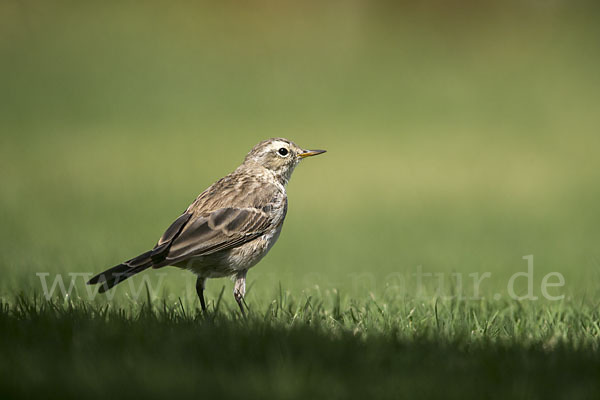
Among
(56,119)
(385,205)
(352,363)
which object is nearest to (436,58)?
(385,205)

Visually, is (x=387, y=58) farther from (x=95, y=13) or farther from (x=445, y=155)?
(x=95, y=13)

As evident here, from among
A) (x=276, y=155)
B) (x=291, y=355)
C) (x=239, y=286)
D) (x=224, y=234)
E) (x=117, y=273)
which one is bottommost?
(x=291, y=355)

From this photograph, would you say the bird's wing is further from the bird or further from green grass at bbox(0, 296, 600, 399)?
green grass at bbox(0, 296, 600, 399)

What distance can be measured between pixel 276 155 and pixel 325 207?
9319mm

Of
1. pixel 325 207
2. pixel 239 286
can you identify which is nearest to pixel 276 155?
pixel 239 286

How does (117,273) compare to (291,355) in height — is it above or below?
above

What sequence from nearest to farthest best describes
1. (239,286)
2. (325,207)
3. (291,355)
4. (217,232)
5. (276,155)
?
(291,355)
(217,232)
(239,286)
(276,155)
(325,207)

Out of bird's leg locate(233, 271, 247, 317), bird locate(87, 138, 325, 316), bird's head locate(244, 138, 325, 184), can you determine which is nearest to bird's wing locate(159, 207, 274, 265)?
bird locate(87, 138, 325, 316)

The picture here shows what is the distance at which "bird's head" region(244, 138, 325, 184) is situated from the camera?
7594 millimetres

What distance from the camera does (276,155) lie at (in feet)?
24.9

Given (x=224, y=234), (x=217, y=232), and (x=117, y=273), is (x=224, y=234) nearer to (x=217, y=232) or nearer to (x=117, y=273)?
(x=217, y=232)

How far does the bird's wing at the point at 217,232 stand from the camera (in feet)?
20.9

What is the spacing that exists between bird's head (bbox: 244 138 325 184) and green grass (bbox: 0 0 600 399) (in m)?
1.26

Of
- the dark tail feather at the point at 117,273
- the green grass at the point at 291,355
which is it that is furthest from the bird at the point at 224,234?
the green grass at the point at 291,355
